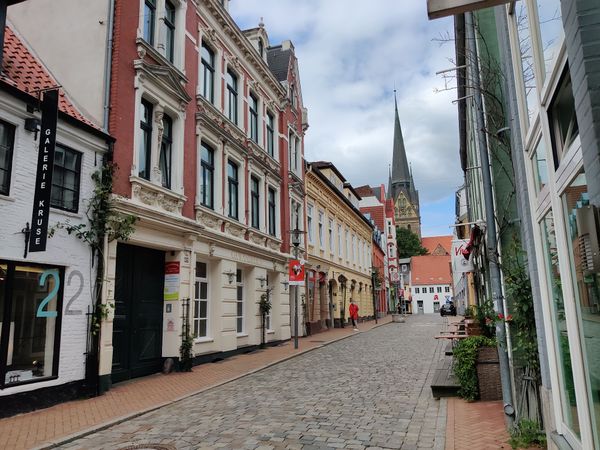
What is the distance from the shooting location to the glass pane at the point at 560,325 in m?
3.83

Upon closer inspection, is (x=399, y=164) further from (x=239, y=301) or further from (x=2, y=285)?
(x=2, y=285)

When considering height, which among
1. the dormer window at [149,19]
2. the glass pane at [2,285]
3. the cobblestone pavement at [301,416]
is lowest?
the cobblestone pavement at [301,416]

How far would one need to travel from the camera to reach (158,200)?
38.7 ft

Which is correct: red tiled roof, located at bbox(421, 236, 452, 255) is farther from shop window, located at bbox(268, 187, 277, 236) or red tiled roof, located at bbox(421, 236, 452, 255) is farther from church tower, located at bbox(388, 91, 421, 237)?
shop window, located at bbox(268, 187, 277, 236)

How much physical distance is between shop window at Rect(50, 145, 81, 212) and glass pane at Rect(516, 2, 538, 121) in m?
7.95

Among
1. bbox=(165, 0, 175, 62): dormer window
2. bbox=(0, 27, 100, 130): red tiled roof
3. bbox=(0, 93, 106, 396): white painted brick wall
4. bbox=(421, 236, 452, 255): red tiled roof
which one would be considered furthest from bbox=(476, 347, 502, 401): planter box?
bbox=(421, 236, 452, 255): red tiled roof

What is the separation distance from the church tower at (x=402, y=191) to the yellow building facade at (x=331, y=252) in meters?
57.9

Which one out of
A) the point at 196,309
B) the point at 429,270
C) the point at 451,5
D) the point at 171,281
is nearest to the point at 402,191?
the point at 429,270

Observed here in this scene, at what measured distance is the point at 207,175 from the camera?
14984mm

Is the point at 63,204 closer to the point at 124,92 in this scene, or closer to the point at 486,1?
the point at 124,92

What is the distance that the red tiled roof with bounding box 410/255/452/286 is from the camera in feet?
265

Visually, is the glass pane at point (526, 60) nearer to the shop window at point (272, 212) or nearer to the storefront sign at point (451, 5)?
the storefront sign at point (451, 5)

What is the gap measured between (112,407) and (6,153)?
467cm

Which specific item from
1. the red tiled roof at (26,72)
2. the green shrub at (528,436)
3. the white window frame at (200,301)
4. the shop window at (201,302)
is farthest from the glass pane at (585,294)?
the shop window at (201,302)
